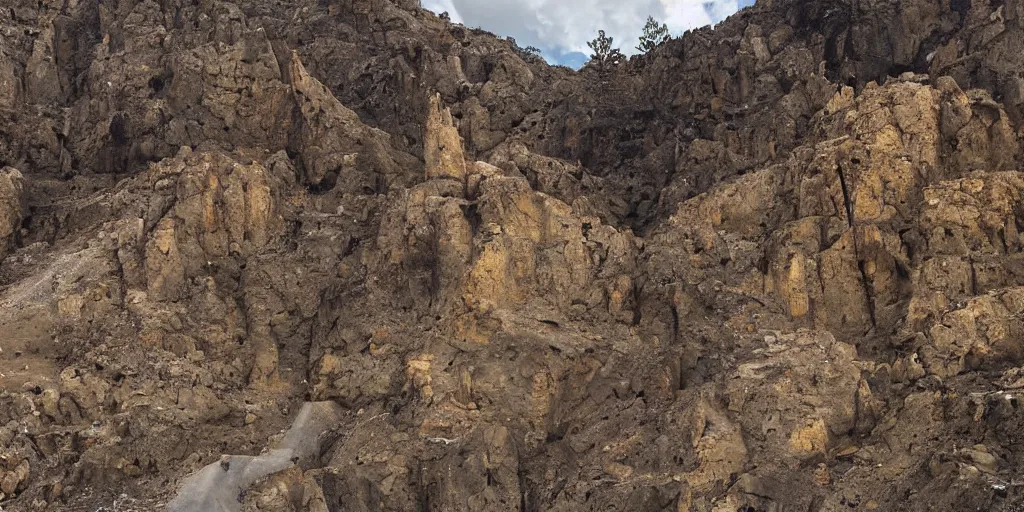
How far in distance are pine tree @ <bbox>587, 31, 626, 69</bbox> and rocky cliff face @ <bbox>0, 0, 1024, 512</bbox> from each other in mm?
5174

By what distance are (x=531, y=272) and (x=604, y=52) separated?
1044 inches

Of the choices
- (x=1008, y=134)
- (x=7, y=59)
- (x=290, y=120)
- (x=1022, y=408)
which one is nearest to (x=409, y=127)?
(x=290, y=120)

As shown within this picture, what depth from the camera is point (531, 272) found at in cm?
5234

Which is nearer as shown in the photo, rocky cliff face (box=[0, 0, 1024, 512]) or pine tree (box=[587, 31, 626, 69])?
rocky cliff face (box=[0, 0, 1024, 512])

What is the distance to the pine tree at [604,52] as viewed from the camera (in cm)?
7300

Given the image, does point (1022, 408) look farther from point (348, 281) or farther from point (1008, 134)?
point (348, 281)

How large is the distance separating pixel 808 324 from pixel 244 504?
84.9ft

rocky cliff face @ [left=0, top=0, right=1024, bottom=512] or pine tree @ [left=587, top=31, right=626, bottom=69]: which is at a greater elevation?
pine tree @ [left=587, top=31, right=626, bottom=69]

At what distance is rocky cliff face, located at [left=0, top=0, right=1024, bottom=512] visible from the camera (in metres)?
44.7

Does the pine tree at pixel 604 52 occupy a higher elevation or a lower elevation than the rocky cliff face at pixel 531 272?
higher

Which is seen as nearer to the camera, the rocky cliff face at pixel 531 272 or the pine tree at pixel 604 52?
the rocky cliff face at pixel 531 272

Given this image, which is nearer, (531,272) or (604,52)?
(531,272)

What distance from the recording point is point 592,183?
60281mm

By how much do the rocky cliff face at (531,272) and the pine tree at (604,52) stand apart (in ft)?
17.0
